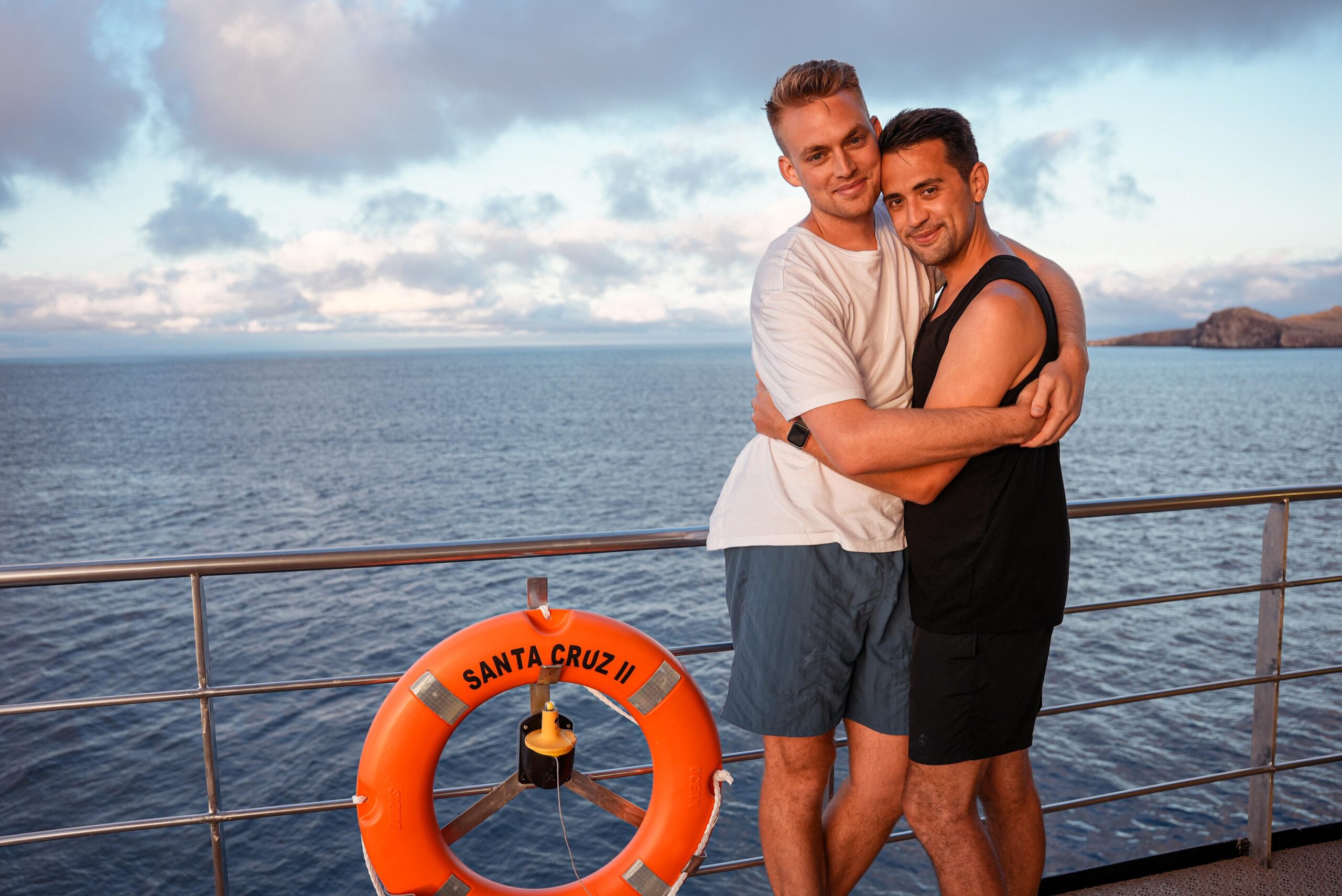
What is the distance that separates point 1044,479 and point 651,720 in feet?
2.33

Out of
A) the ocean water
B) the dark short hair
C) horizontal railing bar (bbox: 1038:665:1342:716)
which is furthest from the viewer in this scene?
the ocean water

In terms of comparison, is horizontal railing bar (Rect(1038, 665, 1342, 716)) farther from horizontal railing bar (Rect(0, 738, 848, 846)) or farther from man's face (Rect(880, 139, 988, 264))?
man's face (Rect(880, 139, 988, 264))

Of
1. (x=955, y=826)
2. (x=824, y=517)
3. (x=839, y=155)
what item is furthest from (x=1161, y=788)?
(x=839, y=155)

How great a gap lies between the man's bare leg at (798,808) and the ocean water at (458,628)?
662 centimetres

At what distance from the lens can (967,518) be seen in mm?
1284

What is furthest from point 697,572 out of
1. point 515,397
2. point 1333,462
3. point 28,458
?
point 515,397

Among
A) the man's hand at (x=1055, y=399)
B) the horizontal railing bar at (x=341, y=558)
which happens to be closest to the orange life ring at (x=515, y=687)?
the horizontal railing bar at (x=341, y=558)

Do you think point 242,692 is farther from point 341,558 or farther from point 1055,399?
point 1055,399

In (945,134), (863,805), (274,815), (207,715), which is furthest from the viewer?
(274,815)

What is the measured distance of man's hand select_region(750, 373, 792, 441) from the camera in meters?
1.35

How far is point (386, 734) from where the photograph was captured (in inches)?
56.2

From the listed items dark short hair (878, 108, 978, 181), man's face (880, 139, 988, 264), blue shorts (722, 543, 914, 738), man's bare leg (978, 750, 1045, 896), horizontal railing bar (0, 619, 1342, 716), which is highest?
dark short hair (878, 108, 978, 181)

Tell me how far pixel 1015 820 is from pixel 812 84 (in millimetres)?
1209

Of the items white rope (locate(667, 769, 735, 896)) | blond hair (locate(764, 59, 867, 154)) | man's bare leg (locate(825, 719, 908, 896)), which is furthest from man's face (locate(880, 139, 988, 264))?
white rope (locate(667, 769, 735, 896))
